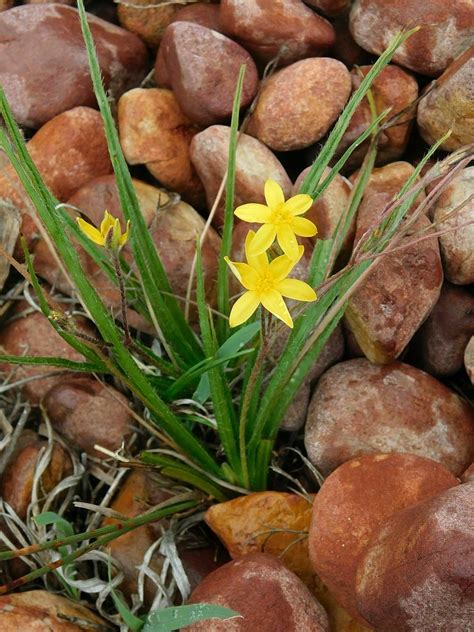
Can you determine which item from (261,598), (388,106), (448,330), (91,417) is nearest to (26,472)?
(91,417)

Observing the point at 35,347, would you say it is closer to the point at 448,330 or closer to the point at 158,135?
the point at 158,135

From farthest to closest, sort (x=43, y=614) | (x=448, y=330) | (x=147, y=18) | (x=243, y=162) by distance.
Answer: (x=147, y=18) < (x=243, y=162) < (x=448, y=330) < (x=43, y=614)

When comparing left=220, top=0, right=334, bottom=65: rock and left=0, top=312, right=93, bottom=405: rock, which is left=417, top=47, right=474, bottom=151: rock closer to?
left=220, top=0, right=334, bottom=65: rock

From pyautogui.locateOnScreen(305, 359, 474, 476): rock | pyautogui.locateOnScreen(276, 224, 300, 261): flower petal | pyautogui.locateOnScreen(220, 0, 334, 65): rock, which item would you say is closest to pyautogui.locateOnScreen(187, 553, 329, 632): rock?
pyautogui.locateOnScreen(305, 359, 474, 476): rock

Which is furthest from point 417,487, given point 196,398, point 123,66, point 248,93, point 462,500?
point 123,66

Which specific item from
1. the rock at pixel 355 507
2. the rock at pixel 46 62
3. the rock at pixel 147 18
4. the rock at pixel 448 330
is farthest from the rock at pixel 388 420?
the rock at pixel 147 18
